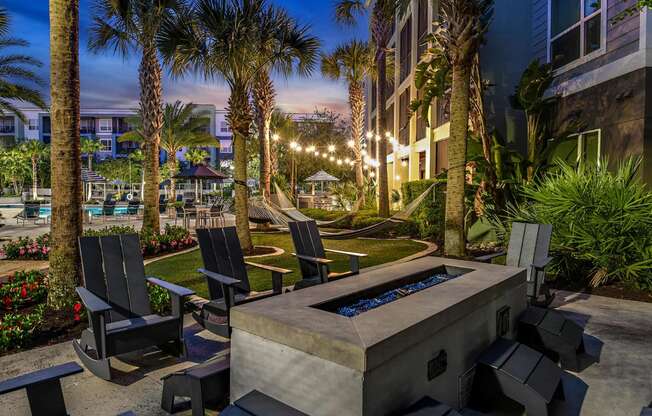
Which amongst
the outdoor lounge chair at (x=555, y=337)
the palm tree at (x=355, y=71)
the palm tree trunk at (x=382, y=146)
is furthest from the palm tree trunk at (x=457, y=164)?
the palm tree at (x=355, y=71)

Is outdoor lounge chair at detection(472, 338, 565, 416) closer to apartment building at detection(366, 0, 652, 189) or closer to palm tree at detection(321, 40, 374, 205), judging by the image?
apartment building at detection(366, 0, 652, 189)

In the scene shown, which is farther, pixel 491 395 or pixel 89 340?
pixel 89 340

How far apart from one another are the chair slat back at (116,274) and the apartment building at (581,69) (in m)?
6.82

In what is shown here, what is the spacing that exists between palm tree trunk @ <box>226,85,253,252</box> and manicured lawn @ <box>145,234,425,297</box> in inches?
39.4

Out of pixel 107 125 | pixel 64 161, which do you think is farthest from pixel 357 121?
pixel 107 125

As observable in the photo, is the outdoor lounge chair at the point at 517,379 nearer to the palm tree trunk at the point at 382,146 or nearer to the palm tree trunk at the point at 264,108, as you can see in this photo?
the palm tree trunk at the point at 382,146

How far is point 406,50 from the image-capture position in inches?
875

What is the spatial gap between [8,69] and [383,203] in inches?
596

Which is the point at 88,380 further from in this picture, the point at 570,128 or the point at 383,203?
the point at 383,203

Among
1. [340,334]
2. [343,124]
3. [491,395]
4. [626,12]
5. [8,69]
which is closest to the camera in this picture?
[340,334]

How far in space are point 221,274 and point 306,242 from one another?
1.44 meters

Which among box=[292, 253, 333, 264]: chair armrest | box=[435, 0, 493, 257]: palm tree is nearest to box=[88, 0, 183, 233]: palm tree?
box=[435, 0, 493, 257]: palm tree

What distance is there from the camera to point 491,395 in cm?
288

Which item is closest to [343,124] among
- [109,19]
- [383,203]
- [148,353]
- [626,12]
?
[383,203]
